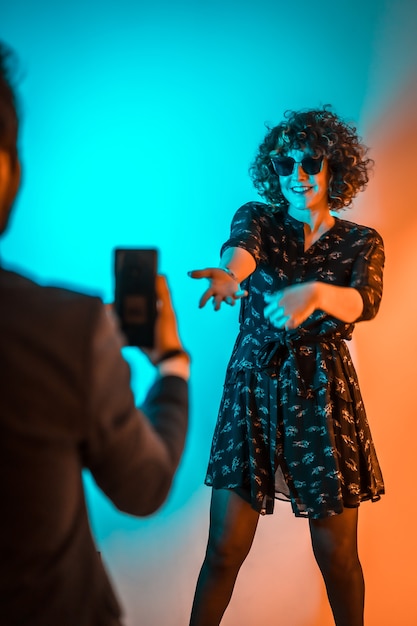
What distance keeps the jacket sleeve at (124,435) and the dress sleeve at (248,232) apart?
82 centimetres

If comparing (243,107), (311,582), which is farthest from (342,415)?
(243,107)

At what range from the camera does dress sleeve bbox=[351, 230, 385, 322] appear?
128cm

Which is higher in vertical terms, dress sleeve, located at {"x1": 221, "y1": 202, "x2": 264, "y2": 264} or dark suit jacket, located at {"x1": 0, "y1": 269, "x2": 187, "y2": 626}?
dress sleeve, located at {"x1": 221, "y1": 202, "x2": 264, "y2": 264}

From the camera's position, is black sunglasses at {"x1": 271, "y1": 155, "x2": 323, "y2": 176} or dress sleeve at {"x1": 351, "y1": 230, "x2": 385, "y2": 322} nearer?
dress sleeve at {"x1": 351, "y1": 230, "x2": 385, "y2": 322}

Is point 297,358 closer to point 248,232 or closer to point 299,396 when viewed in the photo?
Answer: point 299,396

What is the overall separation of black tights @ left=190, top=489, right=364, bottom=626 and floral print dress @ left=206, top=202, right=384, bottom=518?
0.18 feet

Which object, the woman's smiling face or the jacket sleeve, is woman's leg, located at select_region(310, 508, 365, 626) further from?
the jacket sleeve

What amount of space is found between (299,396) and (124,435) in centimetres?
98

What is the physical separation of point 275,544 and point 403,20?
1835mm

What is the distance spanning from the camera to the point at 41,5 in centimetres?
187

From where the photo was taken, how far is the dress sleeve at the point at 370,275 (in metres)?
1.28

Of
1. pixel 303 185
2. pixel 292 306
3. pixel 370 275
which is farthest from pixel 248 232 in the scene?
pixel 292 306

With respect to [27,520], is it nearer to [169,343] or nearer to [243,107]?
[169,343]

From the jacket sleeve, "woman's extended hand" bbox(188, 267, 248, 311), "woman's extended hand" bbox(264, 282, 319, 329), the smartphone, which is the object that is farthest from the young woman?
the jacket sleeve
